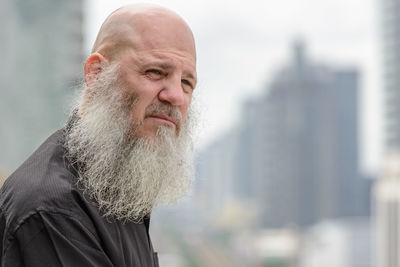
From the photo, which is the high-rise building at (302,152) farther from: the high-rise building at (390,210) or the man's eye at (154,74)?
the man's eye at (154,74)

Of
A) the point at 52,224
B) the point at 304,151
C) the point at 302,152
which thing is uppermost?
the point at 52,224

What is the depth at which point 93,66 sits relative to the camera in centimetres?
141

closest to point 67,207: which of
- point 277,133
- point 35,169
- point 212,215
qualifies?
point 35,169

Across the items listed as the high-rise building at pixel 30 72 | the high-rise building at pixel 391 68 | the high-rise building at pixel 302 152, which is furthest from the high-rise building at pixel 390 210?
the high-rise building at pixel 30 72

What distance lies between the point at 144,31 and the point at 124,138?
8.4 inches

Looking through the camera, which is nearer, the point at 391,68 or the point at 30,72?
the point at 30,72

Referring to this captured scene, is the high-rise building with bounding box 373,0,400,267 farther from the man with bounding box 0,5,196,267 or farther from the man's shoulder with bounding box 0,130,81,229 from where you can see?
the man's shoulder with bounding box 0,130,81,229

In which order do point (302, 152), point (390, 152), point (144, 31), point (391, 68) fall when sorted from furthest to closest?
point (302, 152) < point (391, 68) < point (390, 152) < point (144, 31)

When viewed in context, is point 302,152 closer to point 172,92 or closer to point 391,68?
point 391,68

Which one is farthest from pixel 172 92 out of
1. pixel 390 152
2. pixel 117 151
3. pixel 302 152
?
pixel 302 152

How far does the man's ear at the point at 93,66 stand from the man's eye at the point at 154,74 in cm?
10

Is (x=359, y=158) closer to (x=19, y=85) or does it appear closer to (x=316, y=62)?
(x=316, y=62)

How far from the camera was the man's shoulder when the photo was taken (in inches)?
44.1

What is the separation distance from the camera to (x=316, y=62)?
514 ft
